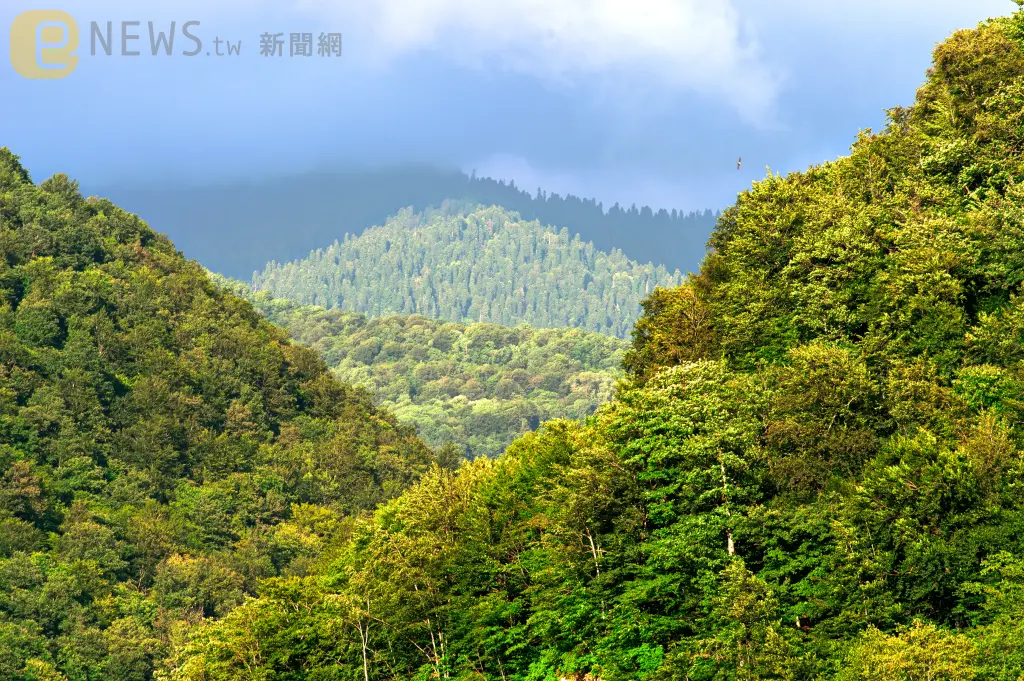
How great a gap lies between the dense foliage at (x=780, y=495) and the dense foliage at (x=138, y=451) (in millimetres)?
35127

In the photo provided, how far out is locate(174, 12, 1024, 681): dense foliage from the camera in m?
54.7

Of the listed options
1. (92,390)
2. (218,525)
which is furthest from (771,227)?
(92,390)

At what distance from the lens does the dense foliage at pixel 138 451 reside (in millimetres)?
127312

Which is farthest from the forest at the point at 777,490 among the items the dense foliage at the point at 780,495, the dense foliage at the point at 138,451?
the dense foliage at the point at 138,451

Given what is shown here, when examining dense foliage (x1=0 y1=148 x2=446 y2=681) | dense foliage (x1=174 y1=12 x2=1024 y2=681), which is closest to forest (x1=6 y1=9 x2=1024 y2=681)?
dense foliage (x1=174 y1=12 x2=1024 y2=681)

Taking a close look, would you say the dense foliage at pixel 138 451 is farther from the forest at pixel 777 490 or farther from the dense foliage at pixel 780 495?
the dense foliage at pixel 780 495

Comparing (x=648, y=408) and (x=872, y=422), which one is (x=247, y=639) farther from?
(x=872, y=422)

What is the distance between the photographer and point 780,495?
61.8 m

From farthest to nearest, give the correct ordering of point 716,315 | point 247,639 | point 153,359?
point 153,359, point 716,315, point 247,639

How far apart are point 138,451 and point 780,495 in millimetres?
116616

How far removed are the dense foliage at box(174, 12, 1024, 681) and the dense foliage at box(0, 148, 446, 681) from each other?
3513cm

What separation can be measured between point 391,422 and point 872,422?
463 feet

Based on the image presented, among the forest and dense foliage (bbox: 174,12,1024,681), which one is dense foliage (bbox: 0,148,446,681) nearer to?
the forest

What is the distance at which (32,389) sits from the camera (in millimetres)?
161375
